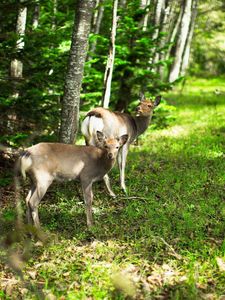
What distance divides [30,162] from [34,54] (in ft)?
10.4

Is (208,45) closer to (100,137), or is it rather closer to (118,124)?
(118,124)

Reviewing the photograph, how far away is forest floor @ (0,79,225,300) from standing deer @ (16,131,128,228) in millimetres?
500

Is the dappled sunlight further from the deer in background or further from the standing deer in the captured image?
the standing deer

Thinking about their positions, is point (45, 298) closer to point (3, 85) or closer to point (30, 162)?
point (30, 162)

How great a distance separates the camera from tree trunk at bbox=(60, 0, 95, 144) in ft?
28.3

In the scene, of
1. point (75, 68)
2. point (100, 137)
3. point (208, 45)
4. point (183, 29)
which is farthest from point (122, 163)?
point (208, 45)

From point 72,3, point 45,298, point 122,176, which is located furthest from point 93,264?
point 72,3

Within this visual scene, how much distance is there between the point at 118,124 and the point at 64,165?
8.30 feet

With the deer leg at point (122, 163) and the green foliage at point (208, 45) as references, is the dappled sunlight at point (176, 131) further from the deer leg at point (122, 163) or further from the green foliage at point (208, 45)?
the green foliage at point (208, 45)

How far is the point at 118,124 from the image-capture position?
31.6 ft

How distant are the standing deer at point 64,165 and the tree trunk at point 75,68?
1070 millimetres

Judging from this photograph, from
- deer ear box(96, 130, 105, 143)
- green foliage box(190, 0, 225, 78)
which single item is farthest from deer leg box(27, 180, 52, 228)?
green foliage box(190, 0, 225, 78)

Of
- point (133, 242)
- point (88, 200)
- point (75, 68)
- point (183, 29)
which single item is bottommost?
point (133, 242)

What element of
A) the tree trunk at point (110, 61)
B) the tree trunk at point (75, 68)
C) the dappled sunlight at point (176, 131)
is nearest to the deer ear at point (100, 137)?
the tree trunk at point (75, 68)
